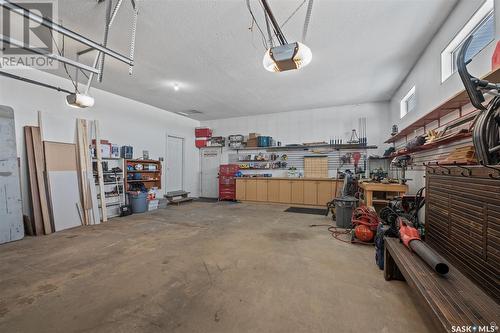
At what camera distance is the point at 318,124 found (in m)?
7.03

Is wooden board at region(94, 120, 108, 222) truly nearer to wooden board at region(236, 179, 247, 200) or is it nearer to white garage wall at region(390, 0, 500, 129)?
wooden board at region(236, 179, 247, 200)

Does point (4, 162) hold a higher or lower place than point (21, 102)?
lower

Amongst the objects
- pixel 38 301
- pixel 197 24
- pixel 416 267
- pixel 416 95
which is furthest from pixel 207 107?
pixel 416 267

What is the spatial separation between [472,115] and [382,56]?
1973 mm

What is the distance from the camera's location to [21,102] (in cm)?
404

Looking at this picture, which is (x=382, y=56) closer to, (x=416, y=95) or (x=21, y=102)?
(x=416, y=95)

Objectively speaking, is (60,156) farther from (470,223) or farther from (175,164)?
(470,223)

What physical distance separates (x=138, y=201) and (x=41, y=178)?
A: 80.5 inches

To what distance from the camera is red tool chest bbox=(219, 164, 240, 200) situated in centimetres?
767

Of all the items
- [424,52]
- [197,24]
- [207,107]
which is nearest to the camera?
[197,24]

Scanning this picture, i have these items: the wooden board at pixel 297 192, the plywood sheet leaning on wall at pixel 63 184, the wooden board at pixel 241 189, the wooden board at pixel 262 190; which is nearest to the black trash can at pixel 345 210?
the wooden board at pixel 297 192

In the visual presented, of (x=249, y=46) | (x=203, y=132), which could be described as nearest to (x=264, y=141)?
(x=203, y=132)

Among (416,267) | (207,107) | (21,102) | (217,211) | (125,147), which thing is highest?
(207,107)

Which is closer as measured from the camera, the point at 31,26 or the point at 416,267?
the point at 416,267
